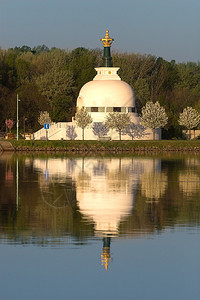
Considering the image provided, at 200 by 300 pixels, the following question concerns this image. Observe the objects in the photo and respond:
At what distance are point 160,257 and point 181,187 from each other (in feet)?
54.8

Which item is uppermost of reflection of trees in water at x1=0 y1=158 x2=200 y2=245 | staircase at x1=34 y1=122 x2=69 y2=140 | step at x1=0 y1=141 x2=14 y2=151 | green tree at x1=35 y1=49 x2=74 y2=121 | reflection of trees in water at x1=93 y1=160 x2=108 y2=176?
green tree at x1=35 y1=49 x2=74 y2=121

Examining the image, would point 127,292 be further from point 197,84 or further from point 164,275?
point 197,84

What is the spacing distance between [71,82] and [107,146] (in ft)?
104

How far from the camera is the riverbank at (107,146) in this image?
74.1 meters

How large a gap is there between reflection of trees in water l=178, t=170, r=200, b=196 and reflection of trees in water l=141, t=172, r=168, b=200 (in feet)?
3.00

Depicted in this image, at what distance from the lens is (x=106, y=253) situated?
17938mm

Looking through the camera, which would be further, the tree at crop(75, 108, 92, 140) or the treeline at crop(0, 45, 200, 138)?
the treeline at crop(0, 45, 200, 138)

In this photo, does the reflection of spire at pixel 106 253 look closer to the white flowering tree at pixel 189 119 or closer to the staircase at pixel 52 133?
the staircase at pixel 52 133

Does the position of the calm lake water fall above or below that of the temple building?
below

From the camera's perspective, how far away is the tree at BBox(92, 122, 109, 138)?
83625 millimetres

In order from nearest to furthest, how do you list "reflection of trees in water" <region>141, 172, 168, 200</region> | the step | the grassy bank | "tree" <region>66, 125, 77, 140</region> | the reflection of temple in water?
the reflection of temple in water, "reflection of trees in water" <region>141, 172, 168, 200</region>, the step, the grassy bank, "tree" <region>66, 125, 77, 140</region>

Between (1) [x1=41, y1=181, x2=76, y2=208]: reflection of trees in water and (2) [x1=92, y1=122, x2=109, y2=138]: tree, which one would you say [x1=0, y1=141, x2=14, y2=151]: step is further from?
(1) [x1=41, y1=181, x2=76, y2=208]: reflection of trees in water

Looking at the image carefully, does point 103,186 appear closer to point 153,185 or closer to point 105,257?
point 153,185

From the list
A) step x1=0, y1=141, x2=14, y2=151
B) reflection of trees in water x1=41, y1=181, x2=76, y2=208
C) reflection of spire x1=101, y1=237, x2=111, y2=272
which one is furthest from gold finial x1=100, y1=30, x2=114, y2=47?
reflection of spire x1=101, y1=237, x2=111, y2=272
